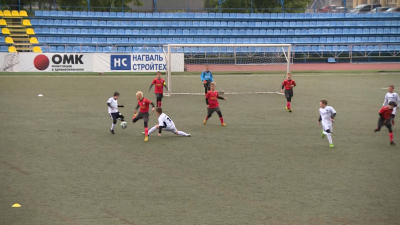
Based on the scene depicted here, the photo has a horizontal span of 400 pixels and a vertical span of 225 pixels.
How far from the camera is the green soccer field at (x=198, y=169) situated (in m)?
9.16

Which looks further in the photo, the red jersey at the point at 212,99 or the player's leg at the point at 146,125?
the red jersey at the point at 212,99

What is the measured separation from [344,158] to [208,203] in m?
5.06

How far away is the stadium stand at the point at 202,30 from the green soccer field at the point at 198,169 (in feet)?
71.2

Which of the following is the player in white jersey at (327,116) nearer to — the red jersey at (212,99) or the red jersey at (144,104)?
the red jersey at (212,99)

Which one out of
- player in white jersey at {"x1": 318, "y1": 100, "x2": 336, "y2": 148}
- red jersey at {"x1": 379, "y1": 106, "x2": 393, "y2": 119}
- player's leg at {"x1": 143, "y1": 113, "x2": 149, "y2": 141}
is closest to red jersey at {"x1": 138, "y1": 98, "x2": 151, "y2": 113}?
player's leg at {"x1": 143, "y1": 113, "x2": 149, "y2": 141}

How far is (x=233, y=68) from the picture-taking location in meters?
35.6

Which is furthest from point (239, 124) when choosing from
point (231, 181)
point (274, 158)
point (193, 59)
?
point (193, 59)

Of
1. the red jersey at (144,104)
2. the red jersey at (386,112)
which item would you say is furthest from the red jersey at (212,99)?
the red jersey at (386,112)

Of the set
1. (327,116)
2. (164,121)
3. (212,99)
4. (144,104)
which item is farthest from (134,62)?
(327,116)

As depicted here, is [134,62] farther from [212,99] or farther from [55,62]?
[212,99]

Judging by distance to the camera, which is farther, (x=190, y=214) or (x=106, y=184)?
(x=106, y=184)

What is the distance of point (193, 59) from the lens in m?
36.0

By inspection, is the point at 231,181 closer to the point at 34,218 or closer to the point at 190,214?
the point at 190,214

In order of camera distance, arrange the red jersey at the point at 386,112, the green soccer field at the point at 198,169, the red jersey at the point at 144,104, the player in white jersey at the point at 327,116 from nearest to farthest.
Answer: the green soccer field at the point at 198,169 → the player in white jersey at the point at 327,116 → the red jersey at the point at 386,112 → the red jersey at the point at 144,104
